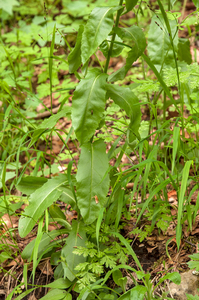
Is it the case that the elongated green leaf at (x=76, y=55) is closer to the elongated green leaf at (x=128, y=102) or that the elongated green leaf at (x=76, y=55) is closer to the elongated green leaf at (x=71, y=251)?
the elongated green leaf at (x=128, y=102)

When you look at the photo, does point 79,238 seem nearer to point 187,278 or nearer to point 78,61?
point 187,278

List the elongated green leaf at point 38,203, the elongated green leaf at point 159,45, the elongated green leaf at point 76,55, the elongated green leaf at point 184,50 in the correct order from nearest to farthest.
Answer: the elongated green leaf at point 76,55 < the elongated green leaf at point 38,203 < the elongated green leaf at point 159,45 < the elongated green leaf at point 184,50

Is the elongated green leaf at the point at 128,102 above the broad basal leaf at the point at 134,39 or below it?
below

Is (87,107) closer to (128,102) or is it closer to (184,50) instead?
(128,102)

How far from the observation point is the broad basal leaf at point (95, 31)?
1431 mm

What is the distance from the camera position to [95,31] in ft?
4.74

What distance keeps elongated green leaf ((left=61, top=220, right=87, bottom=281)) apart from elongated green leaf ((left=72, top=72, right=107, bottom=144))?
65 cm

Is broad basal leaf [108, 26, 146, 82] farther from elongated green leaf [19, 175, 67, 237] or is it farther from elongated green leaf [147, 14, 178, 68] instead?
elongated green leaf [19, 175, 67, 237]

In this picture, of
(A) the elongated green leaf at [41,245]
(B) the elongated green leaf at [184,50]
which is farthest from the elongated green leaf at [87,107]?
(B) the elongated green leaf at [184,50]

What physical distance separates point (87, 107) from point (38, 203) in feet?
2.22

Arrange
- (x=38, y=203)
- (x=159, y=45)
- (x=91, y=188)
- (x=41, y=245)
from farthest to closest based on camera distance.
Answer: (x=159, y=45) → (x=41, y=245) → (x=38, y=203) → (x=91, y=188)

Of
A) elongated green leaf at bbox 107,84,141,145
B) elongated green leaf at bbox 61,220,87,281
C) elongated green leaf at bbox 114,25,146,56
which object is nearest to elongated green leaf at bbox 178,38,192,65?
elongated green leaf at bbox 114,25,146,56

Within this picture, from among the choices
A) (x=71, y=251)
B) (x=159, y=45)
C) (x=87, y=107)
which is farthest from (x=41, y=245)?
(x=159, y=45)

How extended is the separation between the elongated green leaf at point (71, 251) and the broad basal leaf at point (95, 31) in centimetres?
106
